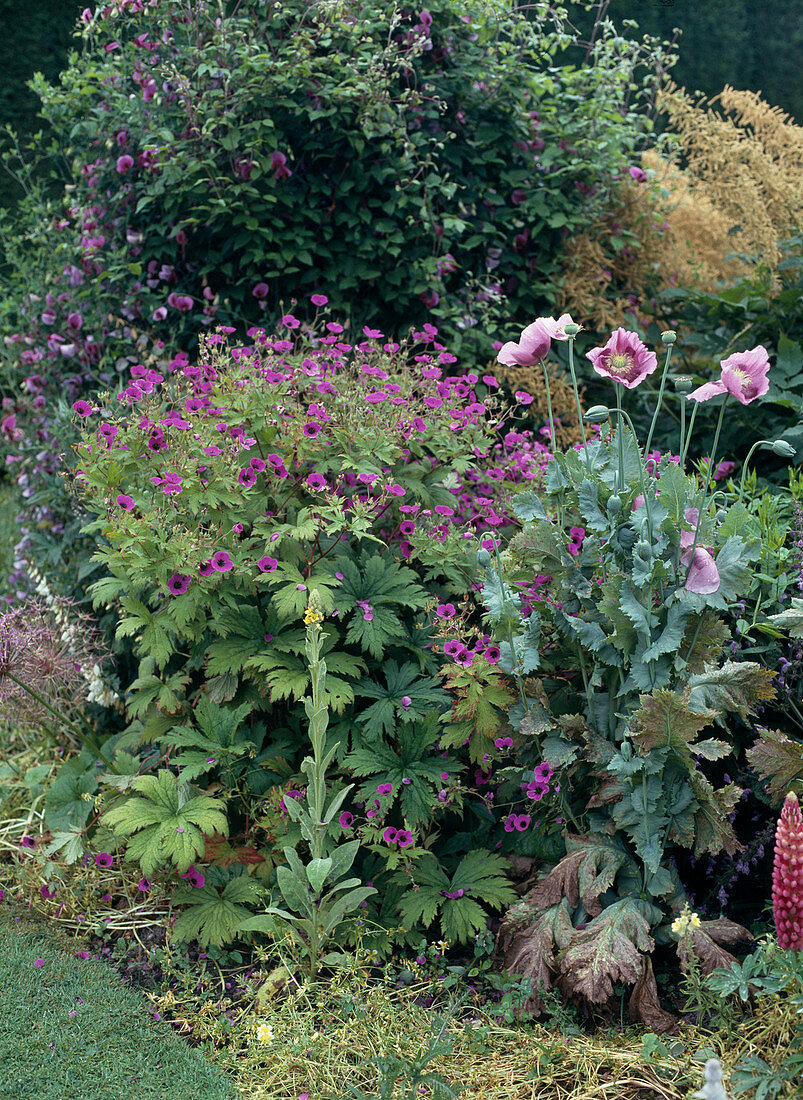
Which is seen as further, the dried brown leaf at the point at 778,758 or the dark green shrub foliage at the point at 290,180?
the dark green shrub foliage at the point at 290,180

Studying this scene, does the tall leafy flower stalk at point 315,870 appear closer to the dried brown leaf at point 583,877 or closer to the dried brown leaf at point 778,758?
the dried brown leaf at point 583,877

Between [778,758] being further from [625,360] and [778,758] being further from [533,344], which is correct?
[533,344]

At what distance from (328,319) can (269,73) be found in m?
1.05

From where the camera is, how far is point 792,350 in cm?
385

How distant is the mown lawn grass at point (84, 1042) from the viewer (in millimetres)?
2146

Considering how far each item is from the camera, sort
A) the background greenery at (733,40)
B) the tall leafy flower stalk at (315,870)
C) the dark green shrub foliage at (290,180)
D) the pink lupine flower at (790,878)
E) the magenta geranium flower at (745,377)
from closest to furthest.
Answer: the pink lupine flower at (790,878) → the magenta geranium flower at (745,377) → the tall leafy flower stalk at (315,870) → the dark green shrub foliage at (290,180) → the background greenery at (733,40)

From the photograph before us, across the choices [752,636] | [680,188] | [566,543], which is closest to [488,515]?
[566,543]

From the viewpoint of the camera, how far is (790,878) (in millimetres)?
1929

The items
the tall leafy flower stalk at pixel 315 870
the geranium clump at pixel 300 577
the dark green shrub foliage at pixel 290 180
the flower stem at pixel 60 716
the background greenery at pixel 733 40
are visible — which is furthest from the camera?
the background greenery at pixel 733 40

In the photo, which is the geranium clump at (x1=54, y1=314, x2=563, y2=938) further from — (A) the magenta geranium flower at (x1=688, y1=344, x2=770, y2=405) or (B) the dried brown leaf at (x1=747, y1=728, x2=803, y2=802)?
(A) the magenta geranium flower at (x1=688, y1=344, x2=770, y2=405)

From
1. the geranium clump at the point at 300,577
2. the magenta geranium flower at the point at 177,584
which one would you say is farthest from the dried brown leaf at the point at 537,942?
the magenta geranium flower at the point at 177,584

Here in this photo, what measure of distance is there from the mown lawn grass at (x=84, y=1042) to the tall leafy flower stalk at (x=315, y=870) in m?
0.35

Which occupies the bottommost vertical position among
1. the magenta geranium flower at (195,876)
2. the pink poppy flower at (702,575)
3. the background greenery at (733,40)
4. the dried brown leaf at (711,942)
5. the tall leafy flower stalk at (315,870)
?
the magenta geranium flower at (195,876)

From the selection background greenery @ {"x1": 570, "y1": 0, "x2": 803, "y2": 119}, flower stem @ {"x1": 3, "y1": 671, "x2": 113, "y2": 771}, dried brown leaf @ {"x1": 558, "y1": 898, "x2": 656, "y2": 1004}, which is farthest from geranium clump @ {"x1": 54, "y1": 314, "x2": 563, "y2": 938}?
background greenery @ {"x1": 570, "y1": 0, "x2": 803, "y2": 119}
